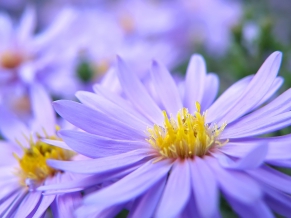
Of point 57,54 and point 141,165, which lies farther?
point 57,54

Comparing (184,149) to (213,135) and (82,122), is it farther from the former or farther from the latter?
(82,122)

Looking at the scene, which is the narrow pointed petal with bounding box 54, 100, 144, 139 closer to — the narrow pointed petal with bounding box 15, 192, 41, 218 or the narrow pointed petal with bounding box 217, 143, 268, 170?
the narrow pointed petal with bounding box 15, 192, 41, 218

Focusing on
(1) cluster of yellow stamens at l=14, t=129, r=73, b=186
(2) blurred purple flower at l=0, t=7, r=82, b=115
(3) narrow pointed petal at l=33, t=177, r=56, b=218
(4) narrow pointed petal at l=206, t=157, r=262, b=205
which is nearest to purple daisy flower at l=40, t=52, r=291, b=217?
(4) narrow pointed petal at l=206, t=157, r=262, b=205

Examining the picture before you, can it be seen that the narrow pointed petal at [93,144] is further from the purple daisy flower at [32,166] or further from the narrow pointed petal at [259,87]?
the narrow pointed petal at [259,87]

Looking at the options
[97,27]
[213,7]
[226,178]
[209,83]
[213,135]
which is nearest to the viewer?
[226,178]

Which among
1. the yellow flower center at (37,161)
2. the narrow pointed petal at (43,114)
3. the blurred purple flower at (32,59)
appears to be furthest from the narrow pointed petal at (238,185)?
the blurred purple flower at (32,59)

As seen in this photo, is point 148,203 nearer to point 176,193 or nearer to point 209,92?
point 176,193

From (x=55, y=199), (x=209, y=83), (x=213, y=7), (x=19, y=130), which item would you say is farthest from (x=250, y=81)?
(x=213, y=7)
